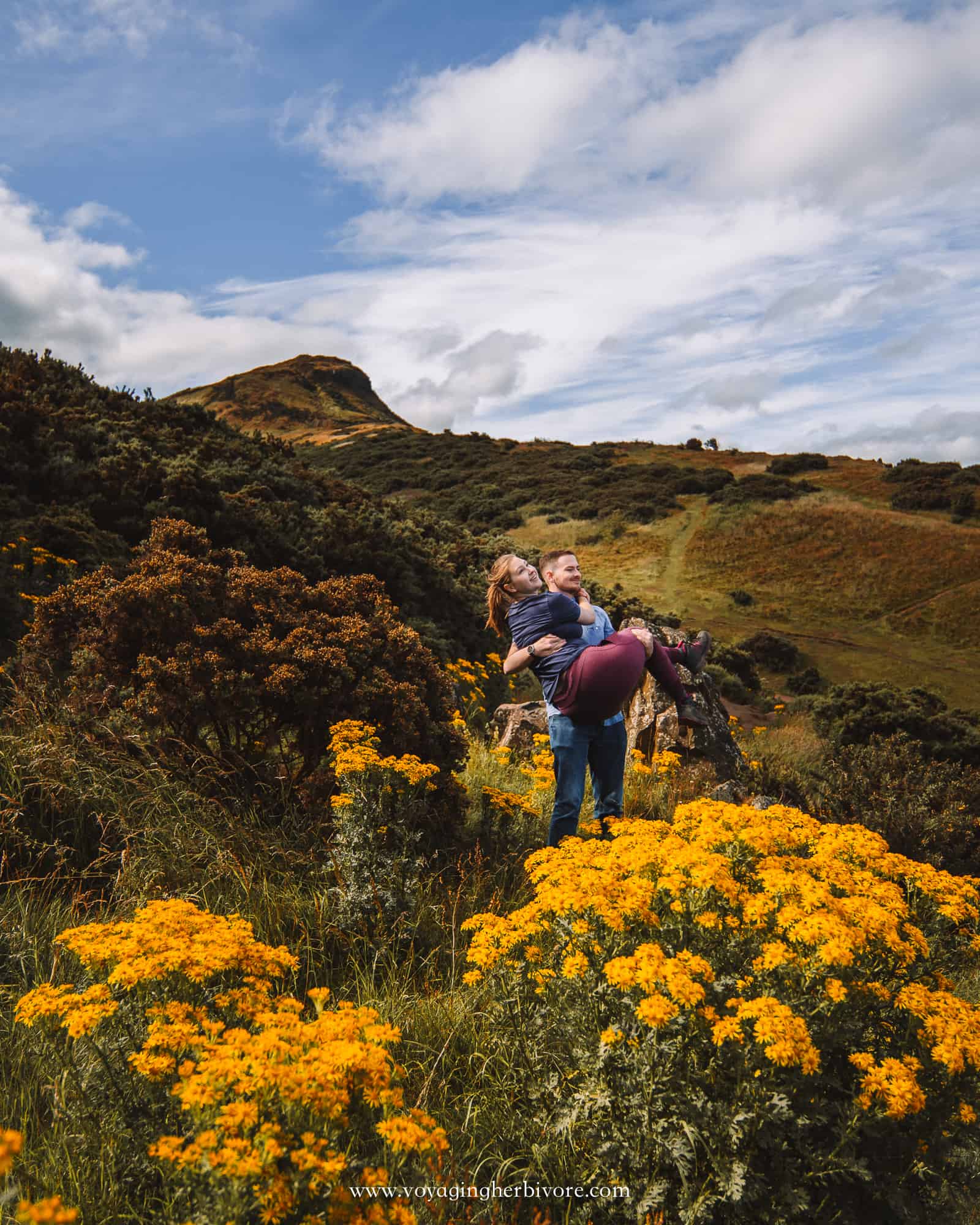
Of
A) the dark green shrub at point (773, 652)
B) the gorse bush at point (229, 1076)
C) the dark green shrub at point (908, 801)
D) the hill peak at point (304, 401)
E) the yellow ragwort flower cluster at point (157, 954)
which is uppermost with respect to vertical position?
the hill peak at point (304, 401)

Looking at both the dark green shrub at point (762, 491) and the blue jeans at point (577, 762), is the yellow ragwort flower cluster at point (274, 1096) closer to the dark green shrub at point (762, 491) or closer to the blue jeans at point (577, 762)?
the blue jeans at point (577, 762)

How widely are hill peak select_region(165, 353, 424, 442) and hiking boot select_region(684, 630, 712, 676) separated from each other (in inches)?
1978

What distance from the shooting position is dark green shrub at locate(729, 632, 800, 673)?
736 inches

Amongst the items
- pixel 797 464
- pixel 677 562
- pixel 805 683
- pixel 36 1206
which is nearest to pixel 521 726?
pixel 36 1206

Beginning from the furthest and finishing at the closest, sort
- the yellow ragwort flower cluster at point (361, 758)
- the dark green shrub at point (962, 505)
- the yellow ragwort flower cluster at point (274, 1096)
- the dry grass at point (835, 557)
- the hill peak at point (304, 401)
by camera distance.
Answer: the hill peak at point (304, 401)
the dark green shrub at point (962, 505)
the dry grass at point (835, 557)
the yellow ragwort flower cluster at point (361, 758)
the yellow ragwort flower cluster at point (274, 1096)

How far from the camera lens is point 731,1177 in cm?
169

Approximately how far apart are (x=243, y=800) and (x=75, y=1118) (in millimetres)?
2120

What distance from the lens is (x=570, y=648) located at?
4.01 metres

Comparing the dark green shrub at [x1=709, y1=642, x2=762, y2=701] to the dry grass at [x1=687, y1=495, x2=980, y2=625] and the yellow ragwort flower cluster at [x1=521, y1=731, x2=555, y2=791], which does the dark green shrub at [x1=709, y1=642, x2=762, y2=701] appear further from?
the yellow ragwort flower cluster at [x1=521, y1=731, x2=555, y2=791]

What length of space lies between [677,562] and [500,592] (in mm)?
23733

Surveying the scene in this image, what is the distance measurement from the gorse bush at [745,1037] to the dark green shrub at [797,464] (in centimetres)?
3795

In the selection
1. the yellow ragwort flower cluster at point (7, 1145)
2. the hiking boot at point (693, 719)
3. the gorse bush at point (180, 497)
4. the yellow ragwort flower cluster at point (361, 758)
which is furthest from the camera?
the gorse bush at point (180, 497)

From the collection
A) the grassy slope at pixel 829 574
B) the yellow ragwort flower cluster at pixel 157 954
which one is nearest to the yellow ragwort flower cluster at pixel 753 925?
the yellow ragwort flower cluster at pixel 157 954

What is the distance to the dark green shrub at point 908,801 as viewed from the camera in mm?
6355
